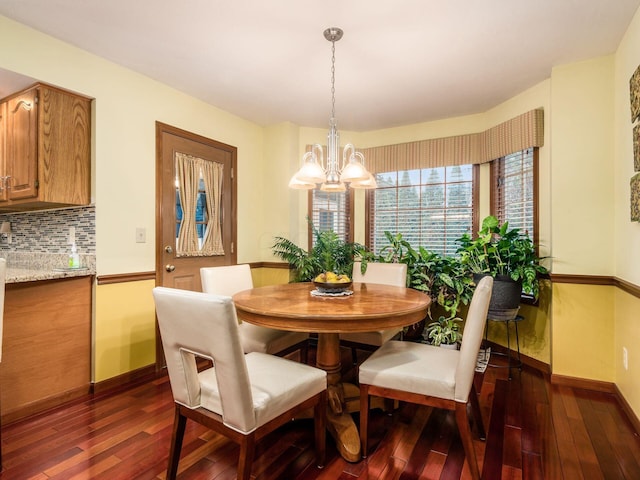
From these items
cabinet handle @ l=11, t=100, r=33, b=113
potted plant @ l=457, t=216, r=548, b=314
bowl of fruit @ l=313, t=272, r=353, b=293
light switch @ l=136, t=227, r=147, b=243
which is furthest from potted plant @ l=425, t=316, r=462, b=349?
cabinet handle @ l=11, t=100, r=33, b=113

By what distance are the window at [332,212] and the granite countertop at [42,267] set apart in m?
2.28

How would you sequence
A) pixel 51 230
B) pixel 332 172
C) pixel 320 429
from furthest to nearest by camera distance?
1. pixel 51 230
2. pixel 332 172
3. pixel 320 429

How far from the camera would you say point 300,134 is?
4078mm

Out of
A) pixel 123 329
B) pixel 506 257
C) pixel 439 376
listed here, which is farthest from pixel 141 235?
pixel 506 257

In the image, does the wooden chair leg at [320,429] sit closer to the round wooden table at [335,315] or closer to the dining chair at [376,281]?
the round wooden table at [335,315]

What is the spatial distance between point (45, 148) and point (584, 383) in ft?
13.8

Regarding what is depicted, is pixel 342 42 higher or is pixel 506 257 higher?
pixel 342 42

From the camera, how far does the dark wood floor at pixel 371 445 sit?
1.66 m

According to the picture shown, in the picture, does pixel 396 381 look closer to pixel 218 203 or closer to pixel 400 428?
pixel 400 428

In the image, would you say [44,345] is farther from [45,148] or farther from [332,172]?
[332,172]

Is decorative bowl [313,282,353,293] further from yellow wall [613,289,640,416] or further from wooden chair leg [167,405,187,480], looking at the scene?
yellow wall [613,289,640,416]

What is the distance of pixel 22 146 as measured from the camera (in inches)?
97.0

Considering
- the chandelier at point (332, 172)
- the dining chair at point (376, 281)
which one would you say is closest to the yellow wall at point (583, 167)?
the dining chair at point (376, 281)

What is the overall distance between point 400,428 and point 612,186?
2274mm
